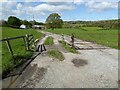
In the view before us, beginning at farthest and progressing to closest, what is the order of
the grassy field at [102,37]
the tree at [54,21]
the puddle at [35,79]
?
the tree at [54,21], the grassy field at [102,37], the puddle at [35,79]

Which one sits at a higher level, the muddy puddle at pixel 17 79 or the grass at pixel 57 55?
the muddy puddle at pixel 17 79

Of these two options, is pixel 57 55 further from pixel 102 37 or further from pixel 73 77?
pixel 102 37

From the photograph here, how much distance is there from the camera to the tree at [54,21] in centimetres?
11925

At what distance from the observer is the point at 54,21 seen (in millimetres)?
119688

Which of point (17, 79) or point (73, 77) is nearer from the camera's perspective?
point (17, 79)

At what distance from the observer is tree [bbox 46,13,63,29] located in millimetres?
119250

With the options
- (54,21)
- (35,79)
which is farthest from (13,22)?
(35,79)

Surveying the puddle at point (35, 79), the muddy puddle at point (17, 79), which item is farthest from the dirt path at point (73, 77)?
the muddy puddle at point (17, 79)

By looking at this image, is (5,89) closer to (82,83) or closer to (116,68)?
(82,83)

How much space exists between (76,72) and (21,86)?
2.57m

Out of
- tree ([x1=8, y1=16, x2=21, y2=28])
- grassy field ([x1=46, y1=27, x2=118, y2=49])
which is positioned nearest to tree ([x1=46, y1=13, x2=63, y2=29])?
tree ([x1=8, y1=16, x2=21, y2=28])

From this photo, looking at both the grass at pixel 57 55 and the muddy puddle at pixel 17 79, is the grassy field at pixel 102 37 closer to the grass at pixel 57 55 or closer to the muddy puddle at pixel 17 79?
the grass at pixel 57 55

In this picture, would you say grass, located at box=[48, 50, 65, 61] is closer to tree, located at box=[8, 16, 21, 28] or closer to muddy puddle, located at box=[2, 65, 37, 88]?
muddy puddle, located at box=[2, 65, 37, 88]

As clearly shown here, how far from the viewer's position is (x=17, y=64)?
32.0 ft
